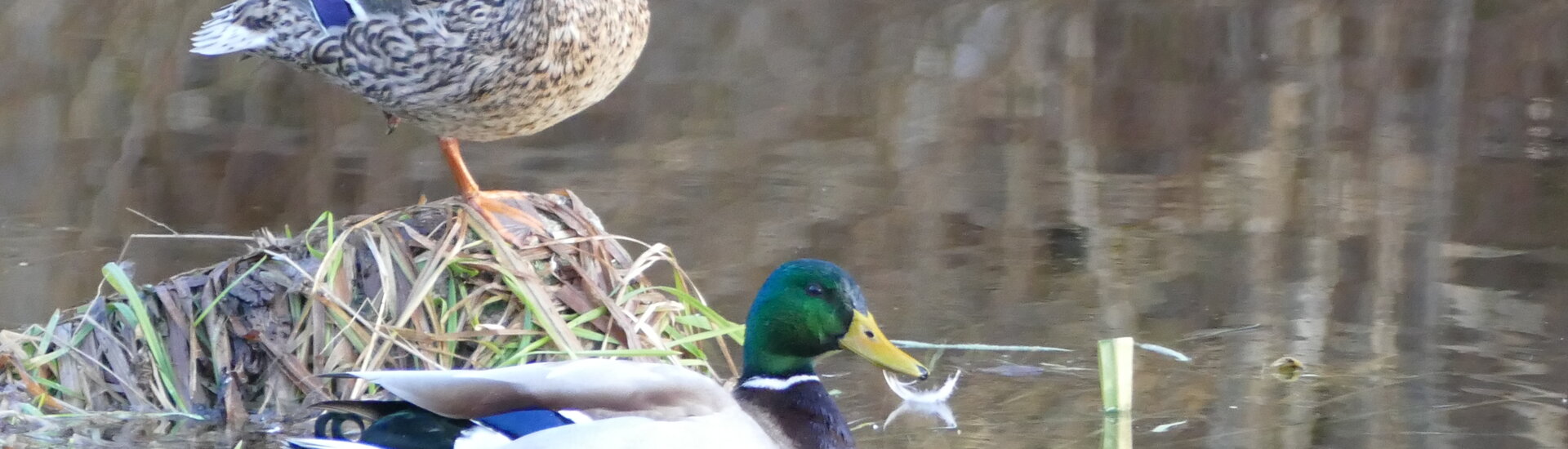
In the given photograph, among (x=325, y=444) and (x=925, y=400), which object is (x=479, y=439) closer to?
(x=325, y=444)

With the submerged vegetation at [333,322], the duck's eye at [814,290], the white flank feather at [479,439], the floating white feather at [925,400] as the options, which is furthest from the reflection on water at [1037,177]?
the white flank feather at [479,439]

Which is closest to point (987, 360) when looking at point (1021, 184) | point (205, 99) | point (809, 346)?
point (809, 346)

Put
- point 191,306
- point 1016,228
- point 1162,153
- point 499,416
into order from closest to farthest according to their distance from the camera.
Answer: point 499,416 → point 191,306 → point 1016,228 → point 1162,153

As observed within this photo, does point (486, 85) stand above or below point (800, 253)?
above

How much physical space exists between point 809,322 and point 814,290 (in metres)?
0.07

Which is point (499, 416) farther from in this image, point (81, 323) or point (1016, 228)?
point (1016, 228)

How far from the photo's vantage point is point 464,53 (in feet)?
15.9

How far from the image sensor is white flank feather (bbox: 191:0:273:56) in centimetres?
518

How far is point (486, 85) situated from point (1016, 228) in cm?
273

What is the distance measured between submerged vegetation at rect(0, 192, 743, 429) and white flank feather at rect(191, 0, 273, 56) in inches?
31.2

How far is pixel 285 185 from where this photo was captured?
7969 millimetres

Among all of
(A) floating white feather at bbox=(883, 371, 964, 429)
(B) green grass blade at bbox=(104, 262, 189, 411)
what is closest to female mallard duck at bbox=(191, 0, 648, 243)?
(B) green grass blade at bbox=(104, 262, 189, 411)

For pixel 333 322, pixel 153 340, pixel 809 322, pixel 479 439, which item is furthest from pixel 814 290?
pixel 153 340

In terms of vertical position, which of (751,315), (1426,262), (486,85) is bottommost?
(1426,262)
